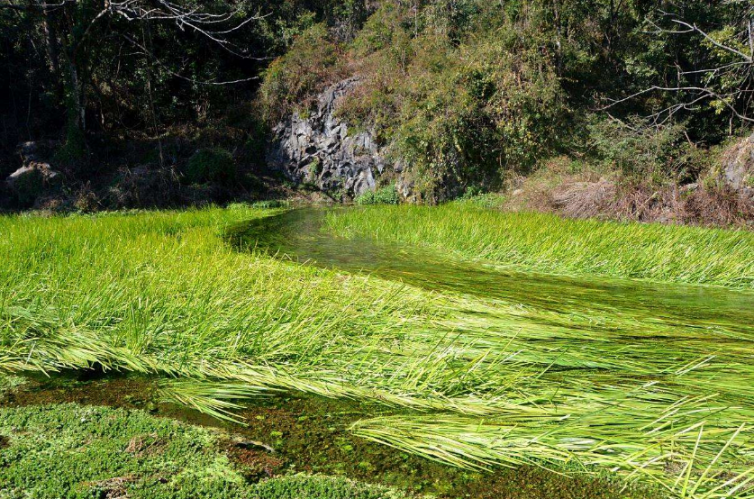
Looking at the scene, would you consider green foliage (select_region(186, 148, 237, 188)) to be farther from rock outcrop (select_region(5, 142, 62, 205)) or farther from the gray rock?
the gray rock

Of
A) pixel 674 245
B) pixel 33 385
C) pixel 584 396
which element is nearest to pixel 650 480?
pixel 584 396

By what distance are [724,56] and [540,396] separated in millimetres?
12067

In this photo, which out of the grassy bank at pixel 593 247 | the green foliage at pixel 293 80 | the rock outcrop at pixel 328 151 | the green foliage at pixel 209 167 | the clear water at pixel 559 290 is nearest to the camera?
the clear water at pixel 559 290

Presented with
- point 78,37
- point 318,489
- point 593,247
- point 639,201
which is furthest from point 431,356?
point 78,37

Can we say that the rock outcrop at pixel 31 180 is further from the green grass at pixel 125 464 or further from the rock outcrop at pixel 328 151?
the green grass at pixel 125 464

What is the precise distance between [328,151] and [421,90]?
142 inches

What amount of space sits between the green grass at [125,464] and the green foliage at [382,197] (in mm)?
11341

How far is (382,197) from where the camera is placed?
42.5ft

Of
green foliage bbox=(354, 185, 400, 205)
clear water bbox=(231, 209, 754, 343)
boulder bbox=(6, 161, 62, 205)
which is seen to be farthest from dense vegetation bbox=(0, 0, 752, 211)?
clear water bbox=(231, 209, 754, 343)

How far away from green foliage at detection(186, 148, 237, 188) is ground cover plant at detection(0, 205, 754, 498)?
974 centimetres

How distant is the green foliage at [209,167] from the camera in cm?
1279

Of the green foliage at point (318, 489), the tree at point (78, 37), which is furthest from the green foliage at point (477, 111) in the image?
the green foliage at point (318, 489)

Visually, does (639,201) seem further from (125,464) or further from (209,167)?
(209,167)

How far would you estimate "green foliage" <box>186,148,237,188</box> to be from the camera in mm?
12789
